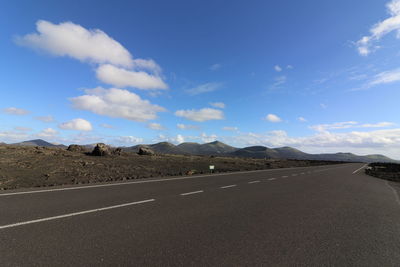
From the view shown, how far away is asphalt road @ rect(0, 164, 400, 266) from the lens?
13.1ft

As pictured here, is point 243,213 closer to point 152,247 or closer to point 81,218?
point 152,247

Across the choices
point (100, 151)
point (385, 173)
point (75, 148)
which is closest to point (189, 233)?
point (100, 151)

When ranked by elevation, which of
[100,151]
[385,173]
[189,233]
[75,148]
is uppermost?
[75,148]

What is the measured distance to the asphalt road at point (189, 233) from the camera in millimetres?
4000

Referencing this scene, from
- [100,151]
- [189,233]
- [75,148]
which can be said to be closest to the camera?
[189,233]

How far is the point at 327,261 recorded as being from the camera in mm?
4062

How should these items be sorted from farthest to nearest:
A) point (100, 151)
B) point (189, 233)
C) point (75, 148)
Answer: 1. point (75, 148)
2. point (100, 151)
3. point (189, 233)

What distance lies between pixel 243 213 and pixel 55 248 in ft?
15.9

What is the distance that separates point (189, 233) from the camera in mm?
5246

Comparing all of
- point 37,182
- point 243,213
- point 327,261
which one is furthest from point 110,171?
point 327,261

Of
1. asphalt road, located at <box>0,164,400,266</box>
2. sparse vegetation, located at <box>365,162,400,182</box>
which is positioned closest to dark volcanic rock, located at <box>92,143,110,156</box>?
asphalt road, located at <box>0,164,400,266</box>

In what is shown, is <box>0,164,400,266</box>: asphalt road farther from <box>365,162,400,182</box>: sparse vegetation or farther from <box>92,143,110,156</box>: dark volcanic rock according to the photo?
<box>365,162,400,182</box>: sparse vegetation

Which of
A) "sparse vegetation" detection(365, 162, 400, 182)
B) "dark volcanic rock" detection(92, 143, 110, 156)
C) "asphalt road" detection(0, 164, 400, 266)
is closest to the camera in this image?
"asphalt road" detection(0, 164, 400, 266)

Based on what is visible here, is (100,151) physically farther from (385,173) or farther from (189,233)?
(385,173)
